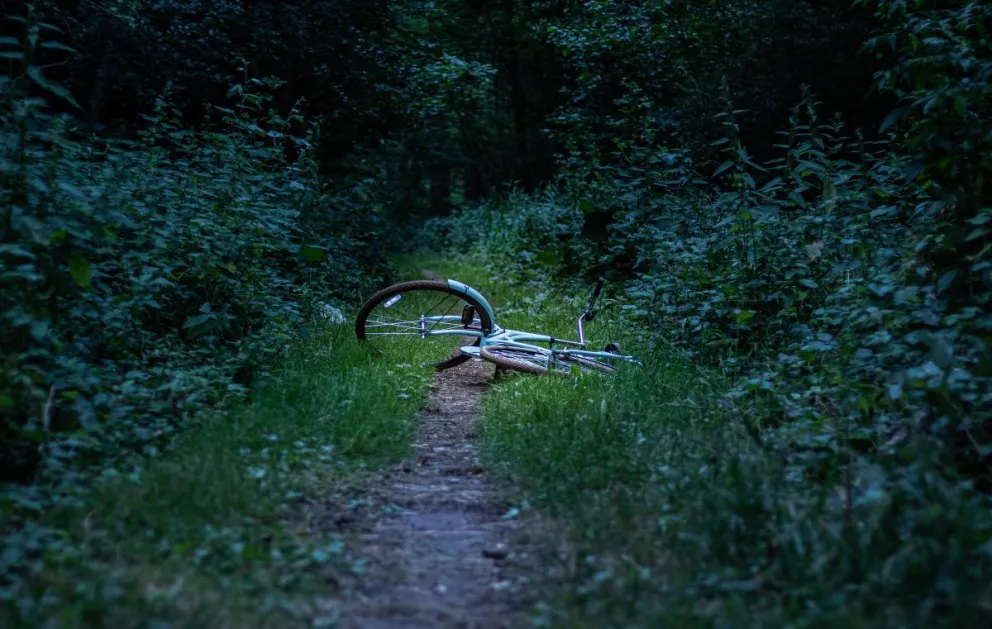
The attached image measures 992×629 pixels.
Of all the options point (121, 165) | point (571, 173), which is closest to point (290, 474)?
point (121, 165)

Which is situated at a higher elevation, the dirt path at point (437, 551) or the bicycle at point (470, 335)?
the bicycle at point (470, 335)

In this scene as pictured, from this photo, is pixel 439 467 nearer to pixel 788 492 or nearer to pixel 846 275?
pixel 788 492

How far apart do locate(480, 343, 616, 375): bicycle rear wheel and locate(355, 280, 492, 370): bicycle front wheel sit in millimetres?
322

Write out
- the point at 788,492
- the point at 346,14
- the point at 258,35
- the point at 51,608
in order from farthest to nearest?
the point at 346,14, the point at 258,35, the point at 788,492, the point at 51,608

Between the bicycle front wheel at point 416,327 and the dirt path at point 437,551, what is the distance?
185cm

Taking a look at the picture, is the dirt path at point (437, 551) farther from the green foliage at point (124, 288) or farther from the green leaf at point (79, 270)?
the green leaf at point (79, 270)

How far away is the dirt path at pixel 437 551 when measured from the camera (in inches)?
126

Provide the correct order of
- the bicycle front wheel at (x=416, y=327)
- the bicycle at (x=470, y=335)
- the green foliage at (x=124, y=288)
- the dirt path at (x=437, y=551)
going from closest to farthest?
the dirt path at (x=437, y=551) → the green foliage at (x=124, y=288) → the bicycle at (x=470, y=335) → the bicycle front wheel at (x=416, y=327)

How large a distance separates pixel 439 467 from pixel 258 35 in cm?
871

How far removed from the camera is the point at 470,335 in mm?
7281

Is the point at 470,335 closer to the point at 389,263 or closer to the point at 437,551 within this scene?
the point at 437,551

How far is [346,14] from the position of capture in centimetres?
1276

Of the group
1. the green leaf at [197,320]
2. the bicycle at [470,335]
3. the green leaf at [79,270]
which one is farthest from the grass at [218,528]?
the bicycle at [470,335]

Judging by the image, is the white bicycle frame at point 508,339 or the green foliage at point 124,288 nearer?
the green foliage at point 124,288
